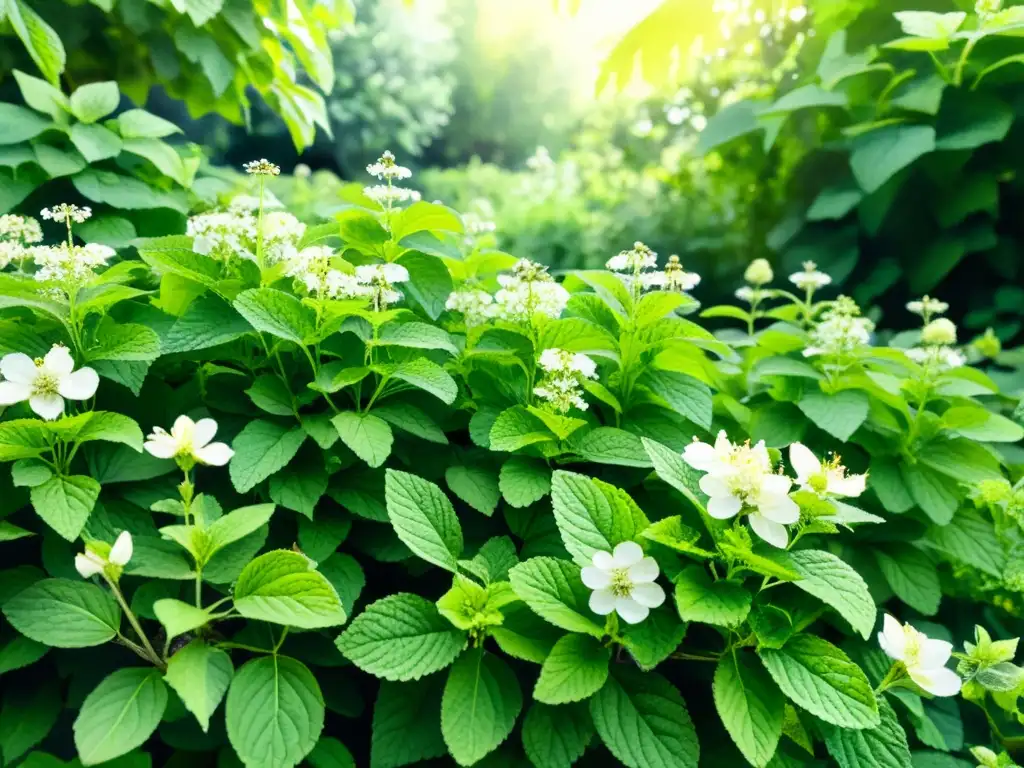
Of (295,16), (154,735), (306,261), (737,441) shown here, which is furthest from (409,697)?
(295,16)

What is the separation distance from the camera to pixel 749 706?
3.13 feet

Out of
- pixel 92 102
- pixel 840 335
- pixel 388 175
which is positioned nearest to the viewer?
pixel 388 175

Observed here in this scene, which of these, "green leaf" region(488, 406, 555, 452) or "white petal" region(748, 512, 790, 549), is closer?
"white petal" region(748, 512, 790, 549)

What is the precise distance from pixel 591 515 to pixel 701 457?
0.18 meters

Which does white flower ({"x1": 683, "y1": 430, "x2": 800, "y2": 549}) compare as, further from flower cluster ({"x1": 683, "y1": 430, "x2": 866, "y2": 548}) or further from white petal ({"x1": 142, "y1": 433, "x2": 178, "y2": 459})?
white petal ({"x1": 142, "y1": 433, "x2": 178, "y2": 459})

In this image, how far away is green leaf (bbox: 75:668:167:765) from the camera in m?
0.82

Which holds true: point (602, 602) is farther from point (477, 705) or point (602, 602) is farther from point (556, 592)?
point (477, 705)

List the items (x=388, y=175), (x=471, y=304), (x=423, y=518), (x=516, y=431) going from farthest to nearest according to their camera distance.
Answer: (x=471, y=304), (x=388, y=175), (x=516, y=431), (x=423, y=518)

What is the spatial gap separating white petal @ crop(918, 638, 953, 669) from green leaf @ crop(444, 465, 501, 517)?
2.18ft

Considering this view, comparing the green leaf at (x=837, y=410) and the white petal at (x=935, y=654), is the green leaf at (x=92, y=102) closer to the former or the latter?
the green leaf at (x=837, y=410)

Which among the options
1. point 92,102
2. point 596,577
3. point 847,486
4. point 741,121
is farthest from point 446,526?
point 741,121

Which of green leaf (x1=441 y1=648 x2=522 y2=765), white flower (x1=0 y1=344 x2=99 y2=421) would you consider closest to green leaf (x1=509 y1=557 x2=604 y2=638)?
green leaf (x1=441 y1=648 x2=522 y2=765)

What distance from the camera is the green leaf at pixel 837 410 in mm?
1394

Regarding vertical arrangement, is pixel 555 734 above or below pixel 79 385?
below
